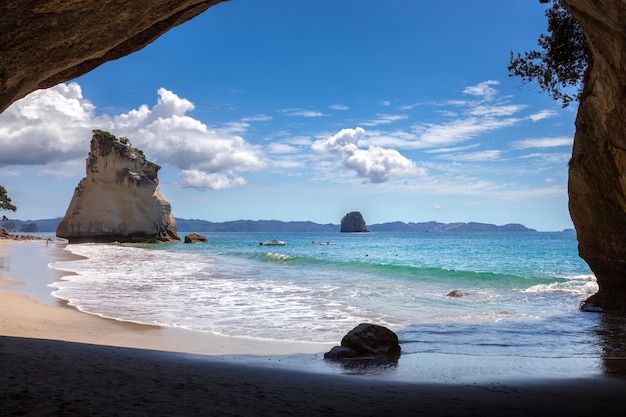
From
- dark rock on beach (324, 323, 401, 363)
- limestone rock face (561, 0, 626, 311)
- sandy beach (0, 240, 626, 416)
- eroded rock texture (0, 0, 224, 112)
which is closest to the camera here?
sandy beach (0, 240, 626, 416)

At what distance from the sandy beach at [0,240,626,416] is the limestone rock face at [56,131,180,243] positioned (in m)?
64.2

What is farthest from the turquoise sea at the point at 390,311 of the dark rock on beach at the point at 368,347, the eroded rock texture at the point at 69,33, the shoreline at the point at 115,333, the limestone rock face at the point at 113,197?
the limestone rock face at the point at 113,197

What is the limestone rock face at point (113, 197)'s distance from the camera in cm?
6806

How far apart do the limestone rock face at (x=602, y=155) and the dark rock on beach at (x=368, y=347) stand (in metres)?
5.35

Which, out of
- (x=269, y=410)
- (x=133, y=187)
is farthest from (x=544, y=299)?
(x=133, y=187)

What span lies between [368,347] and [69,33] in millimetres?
6454

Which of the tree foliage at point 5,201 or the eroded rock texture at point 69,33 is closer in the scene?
the eroded rock texture at point 69,33

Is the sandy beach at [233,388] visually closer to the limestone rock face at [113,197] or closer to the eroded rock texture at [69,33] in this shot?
the eroded rock texture at [69,33]

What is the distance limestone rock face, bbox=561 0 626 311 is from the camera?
22.8 feet

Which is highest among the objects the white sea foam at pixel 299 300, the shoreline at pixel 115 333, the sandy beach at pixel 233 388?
the sandy beach at pixel 233 388

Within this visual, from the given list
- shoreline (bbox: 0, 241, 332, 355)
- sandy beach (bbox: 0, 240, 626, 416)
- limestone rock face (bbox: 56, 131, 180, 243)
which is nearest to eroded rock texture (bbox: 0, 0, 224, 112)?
sandy beach (bbox: 0, 240, 626, 416)

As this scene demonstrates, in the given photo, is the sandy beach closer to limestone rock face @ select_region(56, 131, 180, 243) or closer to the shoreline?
the shoreline

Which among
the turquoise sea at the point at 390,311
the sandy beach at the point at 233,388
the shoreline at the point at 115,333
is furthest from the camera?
the turquoise sea at the point at 390,311

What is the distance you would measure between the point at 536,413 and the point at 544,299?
13235 mm
